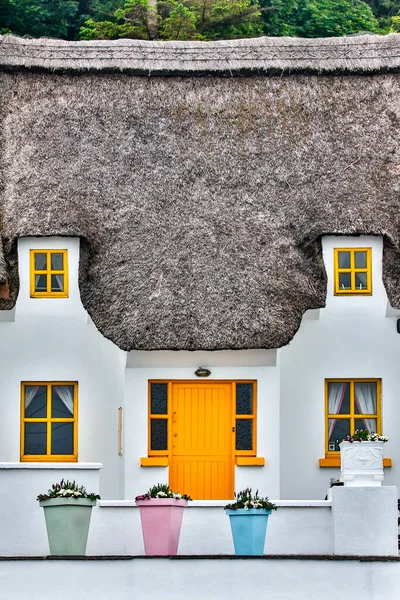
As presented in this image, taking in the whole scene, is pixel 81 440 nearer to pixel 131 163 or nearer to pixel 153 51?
pixel 131 163

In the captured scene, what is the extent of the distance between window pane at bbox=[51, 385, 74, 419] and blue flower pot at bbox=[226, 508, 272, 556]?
6.06m

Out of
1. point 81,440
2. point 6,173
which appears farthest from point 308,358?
point 6,173

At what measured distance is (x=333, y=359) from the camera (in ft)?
114

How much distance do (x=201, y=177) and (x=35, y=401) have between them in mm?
5228

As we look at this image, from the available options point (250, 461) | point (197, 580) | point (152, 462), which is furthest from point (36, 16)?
point (197, 580)

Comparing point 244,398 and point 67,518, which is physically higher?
point 244,398

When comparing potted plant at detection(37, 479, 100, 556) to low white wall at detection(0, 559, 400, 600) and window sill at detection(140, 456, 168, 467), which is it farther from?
window sill at detection(140, 456, 168, 467)

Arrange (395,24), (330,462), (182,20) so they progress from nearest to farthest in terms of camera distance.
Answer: (330,462) → (182,20) → (395,24)

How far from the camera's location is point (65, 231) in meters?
34.3

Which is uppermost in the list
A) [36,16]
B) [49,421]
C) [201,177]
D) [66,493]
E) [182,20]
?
[36,16]

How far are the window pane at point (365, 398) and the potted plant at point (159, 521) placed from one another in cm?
602

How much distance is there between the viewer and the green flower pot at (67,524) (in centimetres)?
2941

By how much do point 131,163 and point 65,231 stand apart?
2.28 m

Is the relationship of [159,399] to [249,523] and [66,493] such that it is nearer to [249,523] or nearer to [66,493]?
[66,493]
